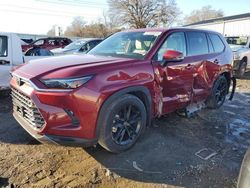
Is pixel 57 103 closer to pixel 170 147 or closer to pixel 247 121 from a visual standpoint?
pixel 170 147

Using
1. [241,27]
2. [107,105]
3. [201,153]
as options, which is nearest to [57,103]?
[107,105]

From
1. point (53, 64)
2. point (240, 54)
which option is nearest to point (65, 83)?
point (53, 64)

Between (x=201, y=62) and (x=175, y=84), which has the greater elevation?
(x=201, y=62)

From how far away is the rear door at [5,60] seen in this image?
6.51 meters

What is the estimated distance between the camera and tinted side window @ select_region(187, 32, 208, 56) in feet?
17.8

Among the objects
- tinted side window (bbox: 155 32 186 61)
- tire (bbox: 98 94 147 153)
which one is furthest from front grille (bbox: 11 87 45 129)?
tinted side window (bbox: 155 32 186 61)

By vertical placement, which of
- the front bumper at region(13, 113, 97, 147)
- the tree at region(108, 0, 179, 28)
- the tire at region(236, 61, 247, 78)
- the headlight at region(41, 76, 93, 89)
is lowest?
Result: the tire at region(236, 61, 247, 78)

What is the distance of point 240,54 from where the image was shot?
12.6 metres

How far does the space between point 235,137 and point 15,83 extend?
3.78 metres

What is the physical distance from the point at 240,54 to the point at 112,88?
10429 millimetres

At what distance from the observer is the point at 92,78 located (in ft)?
11.7

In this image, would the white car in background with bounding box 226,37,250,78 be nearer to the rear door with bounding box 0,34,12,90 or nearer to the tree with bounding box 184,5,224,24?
the rear door with bounding box 0,34,12,90

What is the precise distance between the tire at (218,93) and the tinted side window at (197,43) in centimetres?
96

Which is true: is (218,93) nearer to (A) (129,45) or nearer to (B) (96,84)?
(A) (129,45)
